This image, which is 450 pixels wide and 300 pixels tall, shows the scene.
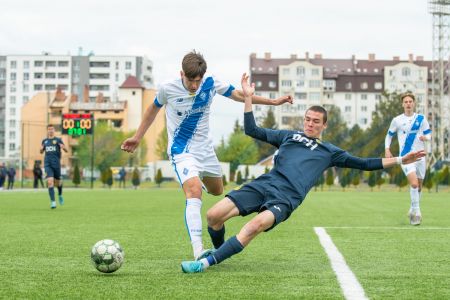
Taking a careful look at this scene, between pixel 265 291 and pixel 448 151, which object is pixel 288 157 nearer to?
pixel 265 291

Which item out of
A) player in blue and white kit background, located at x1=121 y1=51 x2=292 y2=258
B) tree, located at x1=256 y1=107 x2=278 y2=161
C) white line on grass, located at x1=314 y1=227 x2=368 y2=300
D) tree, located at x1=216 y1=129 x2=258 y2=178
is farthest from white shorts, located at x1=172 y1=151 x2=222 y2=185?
tree, located at x1=256 y1=107 x2=278 y2=161

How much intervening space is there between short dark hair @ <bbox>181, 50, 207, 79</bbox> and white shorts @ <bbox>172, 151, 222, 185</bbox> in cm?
98

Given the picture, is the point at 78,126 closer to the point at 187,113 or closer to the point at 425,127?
the point at 425,127

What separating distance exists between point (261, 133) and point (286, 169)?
46 centimetres

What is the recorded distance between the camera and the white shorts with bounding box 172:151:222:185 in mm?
8242

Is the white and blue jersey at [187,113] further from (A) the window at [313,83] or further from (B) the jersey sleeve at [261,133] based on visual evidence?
(A) the window at [313,83]

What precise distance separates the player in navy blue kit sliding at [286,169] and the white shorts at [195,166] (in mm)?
562

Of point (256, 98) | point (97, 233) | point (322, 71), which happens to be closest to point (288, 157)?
point (256, 98)

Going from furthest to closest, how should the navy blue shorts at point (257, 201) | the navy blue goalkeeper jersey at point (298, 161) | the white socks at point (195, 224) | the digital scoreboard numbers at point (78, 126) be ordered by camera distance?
1. the digital scoreboard numbers at point (78, 126)
2. the white socks at point (195, 224)
3. the navy blue goalkeeper jersey at point (298, 161)
4. the navy blue shorts at point (257, 201)

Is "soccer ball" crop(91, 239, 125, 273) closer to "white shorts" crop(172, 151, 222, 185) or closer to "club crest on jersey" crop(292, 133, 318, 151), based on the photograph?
"white shorts" crop(172, 151, 222, 185)

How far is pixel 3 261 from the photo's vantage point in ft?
26.6

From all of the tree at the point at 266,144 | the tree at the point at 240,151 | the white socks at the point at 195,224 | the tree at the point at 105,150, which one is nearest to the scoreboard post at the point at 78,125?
the tree at the point at 105,150

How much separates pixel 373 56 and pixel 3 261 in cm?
14290

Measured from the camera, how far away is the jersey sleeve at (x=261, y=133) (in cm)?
782
